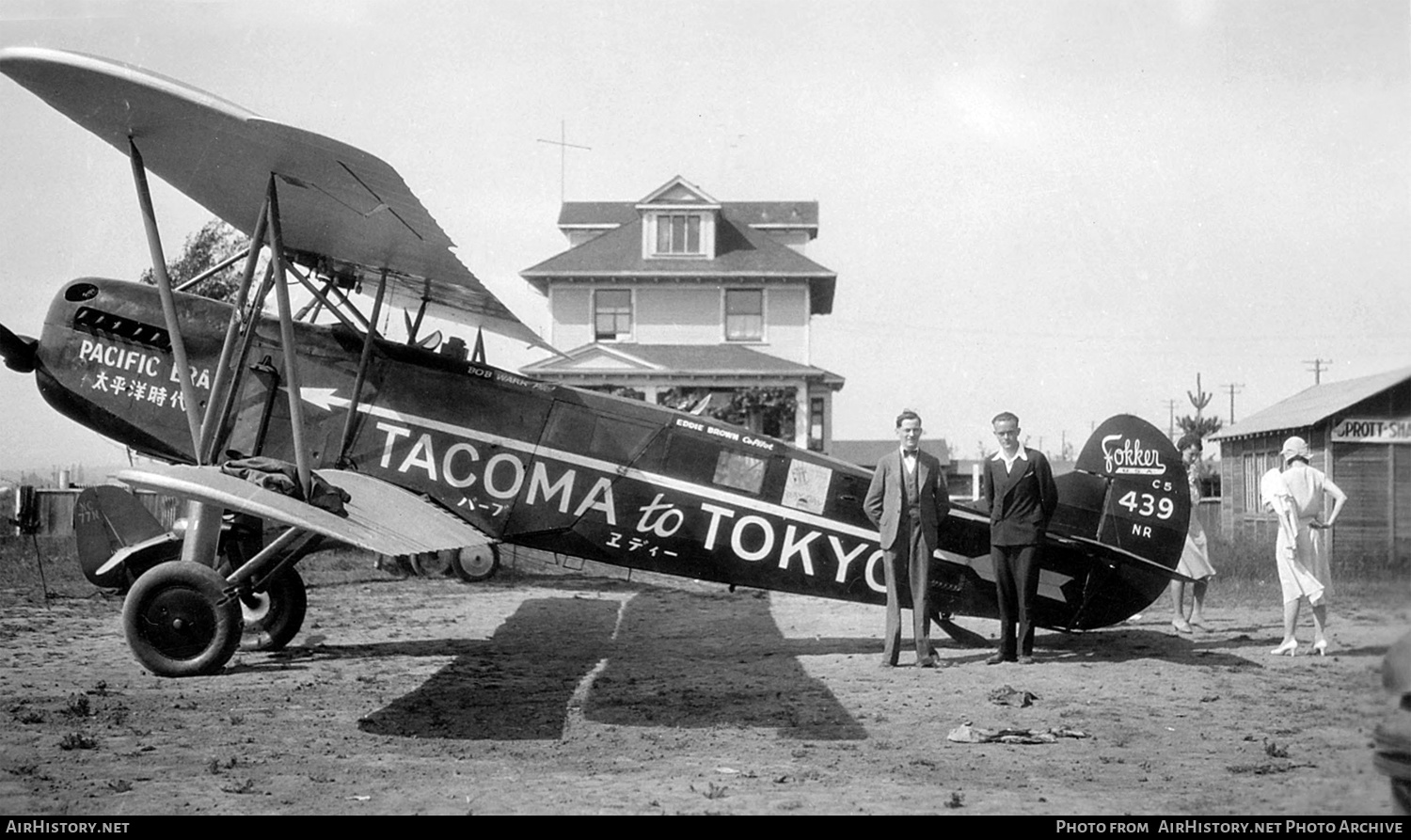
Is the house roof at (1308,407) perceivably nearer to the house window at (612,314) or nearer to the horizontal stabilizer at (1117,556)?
the horizontal stabilizer at (1117,556)

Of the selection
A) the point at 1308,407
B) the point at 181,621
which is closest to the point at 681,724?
the point at 181,621

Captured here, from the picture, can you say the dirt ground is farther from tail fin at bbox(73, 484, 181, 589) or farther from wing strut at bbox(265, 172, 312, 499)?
wing strut at bbox(265, 172, 312, 499)

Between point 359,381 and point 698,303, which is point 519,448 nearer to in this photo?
point 359,381

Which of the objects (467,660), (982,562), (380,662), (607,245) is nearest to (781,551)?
(982,562)

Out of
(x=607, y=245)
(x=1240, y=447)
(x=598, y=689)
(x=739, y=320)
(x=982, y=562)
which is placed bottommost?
(x=598, y=689)

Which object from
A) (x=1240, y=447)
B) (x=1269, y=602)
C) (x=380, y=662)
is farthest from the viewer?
(x=1240, y=447)

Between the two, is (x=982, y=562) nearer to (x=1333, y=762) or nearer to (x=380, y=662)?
(x=1333, y=762)

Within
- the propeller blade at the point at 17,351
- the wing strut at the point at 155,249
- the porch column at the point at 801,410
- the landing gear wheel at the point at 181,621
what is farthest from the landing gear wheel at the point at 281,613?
the porch column at the point at 801,410
